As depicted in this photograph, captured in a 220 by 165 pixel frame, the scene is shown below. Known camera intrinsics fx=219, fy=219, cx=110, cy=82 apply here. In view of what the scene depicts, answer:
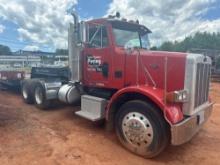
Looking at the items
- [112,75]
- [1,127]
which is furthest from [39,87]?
[112,75]

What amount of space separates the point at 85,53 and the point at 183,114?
3.08 meters

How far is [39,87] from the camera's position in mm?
7500

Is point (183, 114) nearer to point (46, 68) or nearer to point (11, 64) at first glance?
point (46, 68)

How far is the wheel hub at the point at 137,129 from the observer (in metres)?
4.12

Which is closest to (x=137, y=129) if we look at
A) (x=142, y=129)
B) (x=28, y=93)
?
(x=142, y=129)

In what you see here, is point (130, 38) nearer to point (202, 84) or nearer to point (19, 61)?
point (202, 84)

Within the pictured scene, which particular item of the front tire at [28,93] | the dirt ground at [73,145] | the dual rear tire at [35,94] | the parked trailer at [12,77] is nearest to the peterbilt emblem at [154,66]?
the dirt ground at [73,145]

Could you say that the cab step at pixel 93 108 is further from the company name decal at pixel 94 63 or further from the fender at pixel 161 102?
the fender at pixel 161 102

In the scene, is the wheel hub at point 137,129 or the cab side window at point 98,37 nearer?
the wheel hub at point 137,129

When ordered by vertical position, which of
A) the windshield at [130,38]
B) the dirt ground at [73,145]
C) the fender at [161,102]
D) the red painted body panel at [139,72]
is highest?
the windshield at [130,38]

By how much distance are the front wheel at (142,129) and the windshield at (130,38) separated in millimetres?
1640

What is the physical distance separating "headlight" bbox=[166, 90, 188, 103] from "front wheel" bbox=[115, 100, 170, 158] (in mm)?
368

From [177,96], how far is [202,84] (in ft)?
3.12

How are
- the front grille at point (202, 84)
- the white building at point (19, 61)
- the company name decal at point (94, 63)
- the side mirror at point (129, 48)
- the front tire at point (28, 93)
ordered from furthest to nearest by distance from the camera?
the white building at point (19, 61) < the front tire at point (28, 93) < the company name decal at point (94, 63) < the side mirror at point (129, 48) < the front grille at point (202, 84)
